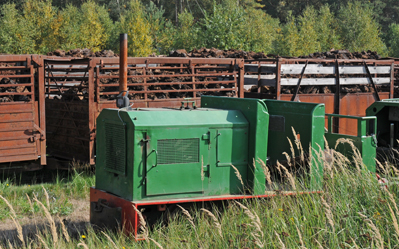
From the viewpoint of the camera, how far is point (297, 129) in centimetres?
668

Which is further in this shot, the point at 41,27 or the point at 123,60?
→ the point at 41,27

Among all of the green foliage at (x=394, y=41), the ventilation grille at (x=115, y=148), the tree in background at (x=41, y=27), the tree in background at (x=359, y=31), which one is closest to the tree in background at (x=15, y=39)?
the tree in background at (x=41, y=27)

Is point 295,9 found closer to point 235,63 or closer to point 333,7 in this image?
point 333,7

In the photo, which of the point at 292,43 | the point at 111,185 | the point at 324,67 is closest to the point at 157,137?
the point at 111,185

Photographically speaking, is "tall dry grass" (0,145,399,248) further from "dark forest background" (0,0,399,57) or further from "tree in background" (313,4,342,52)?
"tree in background" (313,4,342,52)

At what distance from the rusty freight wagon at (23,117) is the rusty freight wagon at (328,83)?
5532 millimetres

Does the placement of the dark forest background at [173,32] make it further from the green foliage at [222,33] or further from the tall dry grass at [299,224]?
the tall dry grass at [299,224]

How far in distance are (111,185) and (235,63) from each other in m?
5.59

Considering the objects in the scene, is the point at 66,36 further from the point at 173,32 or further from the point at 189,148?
the point at 189,148

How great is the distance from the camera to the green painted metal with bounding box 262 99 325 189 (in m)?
6.40

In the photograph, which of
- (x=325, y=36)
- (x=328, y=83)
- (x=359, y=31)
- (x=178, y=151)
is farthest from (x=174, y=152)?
(x=359, y=31)

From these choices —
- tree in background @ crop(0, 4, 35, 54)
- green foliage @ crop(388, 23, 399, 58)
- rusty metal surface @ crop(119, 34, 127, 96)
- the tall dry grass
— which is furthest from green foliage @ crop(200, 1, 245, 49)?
green foliage @ crop(388, 23, 399, 58)

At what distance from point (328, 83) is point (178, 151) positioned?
7.27 metres

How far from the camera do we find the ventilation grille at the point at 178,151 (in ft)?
19.2
